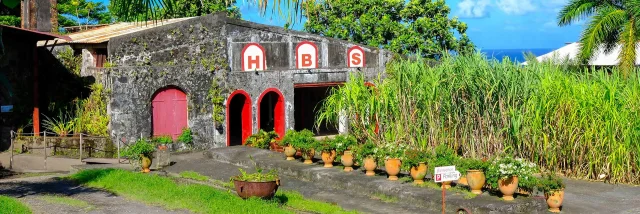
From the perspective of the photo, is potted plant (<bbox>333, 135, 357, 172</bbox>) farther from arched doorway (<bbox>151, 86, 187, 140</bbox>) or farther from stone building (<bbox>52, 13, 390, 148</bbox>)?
arched doorway (<bbox>151, 86, 187, 140</bbox>)

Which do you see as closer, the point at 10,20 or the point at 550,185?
the point at 550,185

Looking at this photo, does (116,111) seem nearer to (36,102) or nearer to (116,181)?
(36,102)

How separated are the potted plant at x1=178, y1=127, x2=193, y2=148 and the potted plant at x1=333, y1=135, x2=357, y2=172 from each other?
5802mm

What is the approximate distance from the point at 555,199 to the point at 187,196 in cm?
596

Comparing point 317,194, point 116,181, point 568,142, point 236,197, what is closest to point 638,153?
point 568,142

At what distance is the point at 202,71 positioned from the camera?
2141 cm

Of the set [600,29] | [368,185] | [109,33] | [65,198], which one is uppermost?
[109,33]

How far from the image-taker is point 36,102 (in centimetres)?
2120

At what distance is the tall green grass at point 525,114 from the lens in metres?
15.5

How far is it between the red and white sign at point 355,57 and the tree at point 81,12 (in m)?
16.2

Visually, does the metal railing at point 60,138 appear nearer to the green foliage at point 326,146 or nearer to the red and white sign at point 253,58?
the red and white sign at point 253,58

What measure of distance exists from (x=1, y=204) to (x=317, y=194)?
5.33 meters

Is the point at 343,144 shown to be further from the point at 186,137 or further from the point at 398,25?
the point at 398,25

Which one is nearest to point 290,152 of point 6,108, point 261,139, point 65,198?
point 261,139
